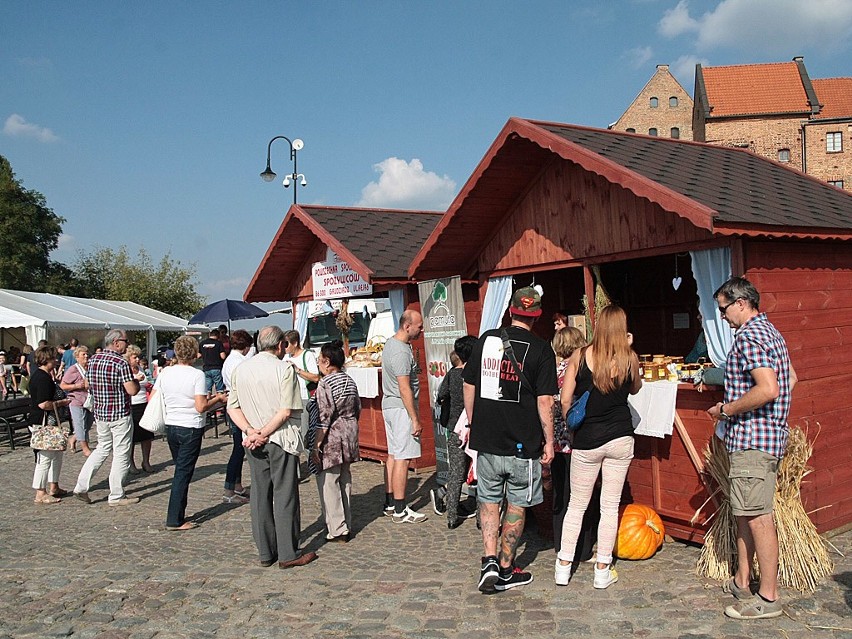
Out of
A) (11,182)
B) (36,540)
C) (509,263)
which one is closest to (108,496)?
(36,540)

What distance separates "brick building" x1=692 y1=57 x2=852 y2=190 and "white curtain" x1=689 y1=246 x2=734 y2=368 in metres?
39.1

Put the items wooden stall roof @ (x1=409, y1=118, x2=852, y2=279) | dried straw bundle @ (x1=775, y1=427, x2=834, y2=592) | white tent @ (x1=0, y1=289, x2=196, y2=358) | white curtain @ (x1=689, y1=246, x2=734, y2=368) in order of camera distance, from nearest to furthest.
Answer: dried straw bundle @ (x1=775, y1=427, x2=834, y2=592) → wooden stall roof @ (x1=409, y1=118, x2=852, y2=279) → white curtain @ (x1=689, y1=246, x2=734, y2=368) → white tent @ (x1=0, y1=289, x2=196, y2=358)

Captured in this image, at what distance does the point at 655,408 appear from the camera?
5.91 m

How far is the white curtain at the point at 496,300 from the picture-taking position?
836 centimetres

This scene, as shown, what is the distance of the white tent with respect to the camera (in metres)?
22.3

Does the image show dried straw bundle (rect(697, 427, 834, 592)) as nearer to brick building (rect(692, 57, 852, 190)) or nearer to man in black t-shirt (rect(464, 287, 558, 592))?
man in black t-shirt (rect(464, 287, 558, 592))

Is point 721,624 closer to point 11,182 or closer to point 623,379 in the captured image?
point 623,379

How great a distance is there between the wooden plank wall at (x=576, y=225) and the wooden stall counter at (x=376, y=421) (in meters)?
2.27

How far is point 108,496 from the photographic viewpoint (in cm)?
852

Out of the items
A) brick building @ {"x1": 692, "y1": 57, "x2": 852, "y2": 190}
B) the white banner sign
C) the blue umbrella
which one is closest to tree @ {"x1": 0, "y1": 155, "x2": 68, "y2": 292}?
the blue umbrella

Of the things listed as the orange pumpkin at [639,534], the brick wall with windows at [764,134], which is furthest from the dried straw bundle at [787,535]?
the brick wall with windows at [764,134]

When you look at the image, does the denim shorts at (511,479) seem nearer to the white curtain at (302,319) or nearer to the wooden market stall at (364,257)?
the wooden market stall at (364,257)

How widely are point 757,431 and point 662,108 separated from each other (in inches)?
2025

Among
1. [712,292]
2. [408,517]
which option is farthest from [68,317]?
[712,292]
